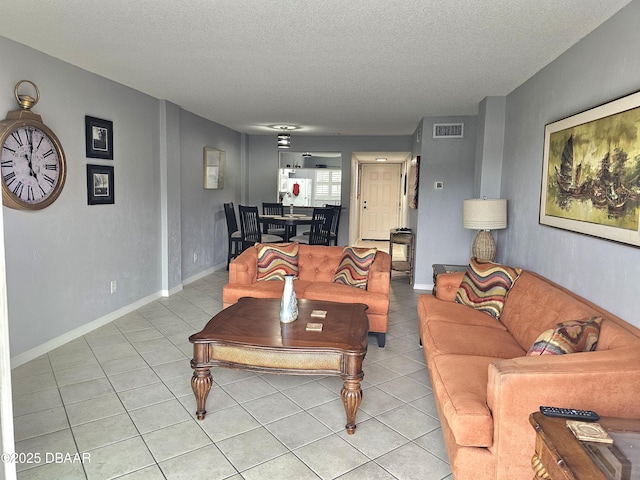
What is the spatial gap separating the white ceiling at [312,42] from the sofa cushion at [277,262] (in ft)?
5.23

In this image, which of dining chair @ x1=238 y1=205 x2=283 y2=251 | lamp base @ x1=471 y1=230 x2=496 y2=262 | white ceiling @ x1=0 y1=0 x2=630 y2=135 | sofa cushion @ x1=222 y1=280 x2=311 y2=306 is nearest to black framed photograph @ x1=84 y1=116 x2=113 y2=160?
white ceiling @ x1=0 y1=0 x2=630 y2=135

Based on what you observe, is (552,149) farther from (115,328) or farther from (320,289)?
(115,328)

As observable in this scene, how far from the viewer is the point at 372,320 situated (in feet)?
12.0

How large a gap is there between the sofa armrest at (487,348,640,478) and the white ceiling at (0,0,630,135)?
1.83 metres

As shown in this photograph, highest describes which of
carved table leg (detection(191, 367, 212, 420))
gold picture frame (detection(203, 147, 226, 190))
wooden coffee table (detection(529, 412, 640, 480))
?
gold picture frame (detection(203, 147, 226, 190))

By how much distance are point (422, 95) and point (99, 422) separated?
3929 mm

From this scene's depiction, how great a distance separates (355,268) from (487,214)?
1.29m

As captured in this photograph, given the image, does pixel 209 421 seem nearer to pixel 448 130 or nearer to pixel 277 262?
pixel 277 262

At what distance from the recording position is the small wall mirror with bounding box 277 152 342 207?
28.3 feet

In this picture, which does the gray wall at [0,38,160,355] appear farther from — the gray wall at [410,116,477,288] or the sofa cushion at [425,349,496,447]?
the gray wall at [410,116,477,288]

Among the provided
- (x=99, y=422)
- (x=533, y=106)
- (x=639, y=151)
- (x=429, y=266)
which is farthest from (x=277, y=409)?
(x=429, y=266)

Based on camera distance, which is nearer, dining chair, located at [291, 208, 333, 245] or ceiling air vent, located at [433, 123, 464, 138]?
ceiling air vent, located at [433, 123, 464, 138]

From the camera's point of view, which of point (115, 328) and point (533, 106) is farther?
point (115, 328)

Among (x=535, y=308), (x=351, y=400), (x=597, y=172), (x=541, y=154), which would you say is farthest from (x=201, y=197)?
(x=597, y=172)
